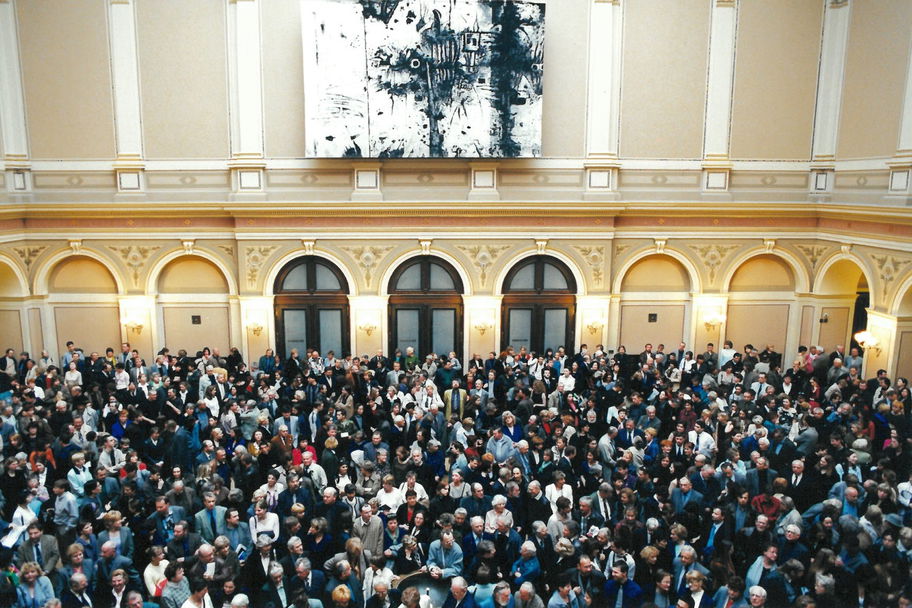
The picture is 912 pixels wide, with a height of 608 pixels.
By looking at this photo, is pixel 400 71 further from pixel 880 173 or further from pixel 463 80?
pixel 880 173

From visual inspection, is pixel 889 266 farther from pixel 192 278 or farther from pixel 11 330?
pixel 11 330

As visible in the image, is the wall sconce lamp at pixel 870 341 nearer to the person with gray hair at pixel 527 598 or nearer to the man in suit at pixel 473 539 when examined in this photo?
the man in suit at pixel 473 539

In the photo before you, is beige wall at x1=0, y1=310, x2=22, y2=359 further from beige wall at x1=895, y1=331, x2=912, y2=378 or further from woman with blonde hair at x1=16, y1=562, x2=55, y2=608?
beige wall at x1=895, y1=331, x2=912, y2=378

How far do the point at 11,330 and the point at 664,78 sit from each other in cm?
1796

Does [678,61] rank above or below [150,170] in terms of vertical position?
above

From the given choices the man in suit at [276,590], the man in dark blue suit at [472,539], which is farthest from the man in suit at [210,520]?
the man in dark blue suit at [472,539]

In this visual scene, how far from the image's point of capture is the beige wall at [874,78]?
1580 cm

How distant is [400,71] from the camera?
17.5 meters

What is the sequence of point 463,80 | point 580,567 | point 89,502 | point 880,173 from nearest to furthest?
point 580,567 → point 89,502 → point 880,173 → point 463,80

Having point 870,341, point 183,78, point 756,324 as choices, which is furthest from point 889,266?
point 183,78

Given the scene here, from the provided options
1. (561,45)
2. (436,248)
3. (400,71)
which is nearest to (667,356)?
(436,248)

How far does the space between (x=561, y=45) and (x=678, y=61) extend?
3032mm

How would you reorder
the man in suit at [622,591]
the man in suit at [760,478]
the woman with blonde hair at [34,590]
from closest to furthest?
the woman with blonde hair at [34,590] → the man in suit at [622,591] → the man in suit at [760,478]

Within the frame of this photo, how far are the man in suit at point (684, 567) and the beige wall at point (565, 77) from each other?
488 inches
